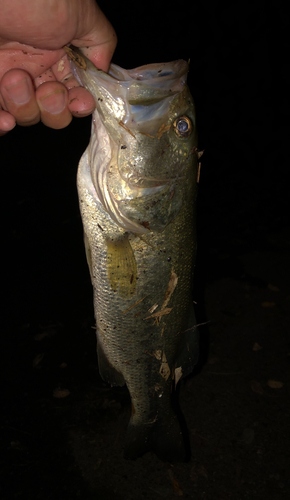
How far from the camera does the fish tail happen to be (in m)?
2.22

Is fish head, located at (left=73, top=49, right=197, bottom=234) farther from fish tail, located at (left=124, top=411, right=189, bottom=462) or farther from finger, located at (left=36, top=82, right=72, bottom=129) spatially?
fish tail, located at (left=124, top=411, right=189, bottom=462)

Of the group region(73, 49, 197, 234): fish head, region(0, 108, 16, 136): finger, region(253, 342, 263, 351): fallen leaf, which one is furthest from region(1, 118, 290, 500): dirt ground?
region(0, 108, 16, 136): finger

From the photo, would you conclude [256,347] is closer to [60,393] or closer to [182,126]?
[60,393]

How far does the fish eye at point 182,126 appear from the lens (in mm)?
1611

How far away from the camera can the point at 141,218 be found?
1.68m

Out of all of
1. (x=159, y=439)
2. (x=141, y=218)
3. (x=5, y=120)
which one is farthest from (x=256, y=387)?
(x=5, y=120)

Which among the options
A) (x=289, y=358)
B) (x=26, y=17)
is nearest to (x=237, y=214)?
(x=289, y=358)

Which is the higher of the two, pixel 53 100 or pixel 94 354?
pixel 53 100

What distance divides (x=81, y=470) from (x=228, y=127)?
34.4 feet

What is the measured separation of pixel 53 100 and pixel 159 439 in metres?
2.30

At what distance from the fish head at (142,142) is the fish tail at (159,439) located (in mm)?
1425

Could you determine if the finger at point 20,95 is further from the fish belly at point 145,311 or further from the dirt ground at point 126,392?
the dirt ground at point 126,392

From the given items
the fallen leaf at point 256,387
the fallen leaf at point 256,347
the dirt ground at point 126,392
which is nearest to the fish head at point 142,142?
the dirt ground at point 126,392

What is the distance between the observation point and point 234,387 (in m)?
3.57
